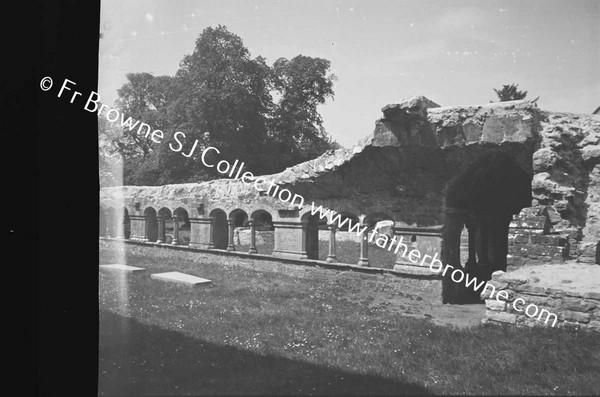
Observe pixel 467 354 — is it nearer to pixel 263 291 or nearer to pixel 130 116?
pixel 263 291

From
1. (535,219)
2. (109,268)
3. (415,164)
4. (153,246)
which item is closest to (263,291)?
(109,268)

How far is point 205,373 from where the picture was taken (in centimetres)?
446

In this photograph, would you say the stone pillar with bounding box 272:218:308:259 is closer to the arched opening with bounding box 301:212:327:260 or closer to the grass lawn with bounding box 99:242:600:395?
the arched opening with bounding box 301:212:327:260

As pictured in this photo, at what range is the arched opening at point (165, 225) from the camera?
34.2 feet

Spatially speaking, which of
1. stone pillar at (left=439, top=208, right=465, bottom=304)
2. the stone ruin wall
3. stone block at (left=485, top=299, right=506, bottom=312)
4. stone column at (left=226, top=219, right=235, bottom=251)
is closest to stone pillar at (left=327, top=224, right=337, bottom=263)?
the stone ruin wall

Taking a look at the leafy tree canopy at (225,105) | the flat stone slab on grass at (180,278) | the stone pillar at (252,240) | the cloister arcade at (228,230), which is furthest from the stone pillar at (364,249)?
the flat stone slab on grass at (180,278)

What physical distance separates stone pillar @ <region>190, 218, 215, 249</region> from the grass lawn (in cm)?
480

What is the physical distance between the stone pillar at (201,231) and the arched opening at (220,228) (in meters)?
0.12

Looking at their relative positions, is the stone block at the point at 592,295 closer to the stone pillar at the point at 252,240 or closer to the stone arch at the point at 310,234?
the stone arch at the point at 310,234

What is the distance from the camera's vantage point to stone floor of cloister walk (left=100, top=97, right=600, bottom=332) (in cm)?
623

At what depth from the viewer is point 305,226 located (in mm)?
10383

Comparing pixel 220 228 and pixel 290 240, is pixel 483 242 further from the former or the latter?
pixel 220 228

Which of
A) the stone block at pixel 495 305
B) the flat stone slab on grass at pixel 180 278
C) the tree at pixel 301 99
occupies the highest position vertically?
the tree at pixel 301 99

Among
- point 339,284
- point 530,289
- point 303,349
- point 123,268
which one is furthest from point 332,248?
point 303,349
